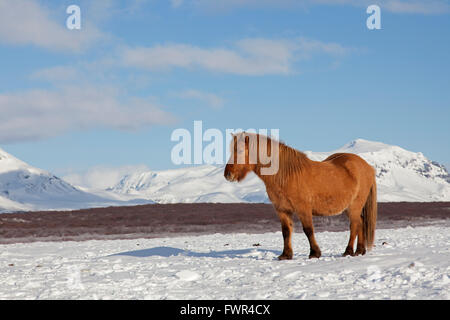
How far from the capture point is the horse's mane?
9.66 m

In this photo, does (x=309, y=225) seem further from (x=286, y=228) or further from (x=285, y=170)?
(x=285, y=170)

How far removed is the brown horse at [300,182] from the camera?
9648mm

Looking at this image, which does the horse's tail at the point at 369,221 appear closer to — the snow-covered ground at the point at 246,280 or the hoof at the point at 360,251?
the hoof at the point at 360,251

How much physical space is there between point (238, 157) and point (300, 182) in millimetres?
1311

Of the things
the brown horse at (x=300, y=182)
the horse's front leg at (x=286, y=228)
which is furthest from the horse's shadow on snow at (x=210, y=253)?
the brown horse at (x=300, y=182)

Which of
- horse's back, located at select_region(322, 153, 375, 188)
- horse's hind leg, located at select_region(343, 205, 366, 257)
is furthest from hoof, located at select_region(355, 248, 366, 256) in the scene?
horse's back, located at select_region(322, 153, 375, 188)

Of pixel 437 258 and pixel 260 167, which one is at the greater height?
pixel 260 167

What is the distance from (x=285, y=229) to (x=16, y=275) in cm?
527

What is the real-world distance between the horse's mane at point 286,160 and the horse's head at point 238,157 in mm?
95
